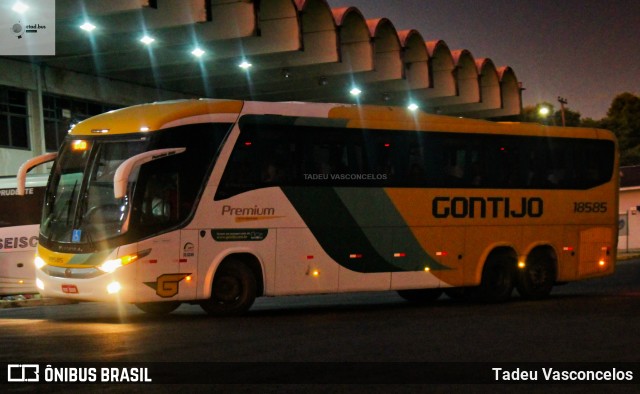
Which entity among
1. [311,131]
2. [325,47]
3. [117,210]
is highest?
[325,47]

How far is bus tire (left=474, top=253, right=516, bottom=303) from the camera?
67.4 feet

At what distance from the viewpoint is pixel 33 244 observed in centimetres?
2264

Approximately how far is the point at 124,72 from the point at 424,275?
23683mm

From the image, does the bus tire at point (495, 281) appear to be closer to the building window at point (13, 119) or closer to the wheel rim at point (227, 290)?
the wheel rim at point (227, 290)

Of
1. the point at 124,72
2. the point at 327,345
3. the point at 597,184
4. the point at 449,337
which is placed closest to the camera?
the point at 327,345

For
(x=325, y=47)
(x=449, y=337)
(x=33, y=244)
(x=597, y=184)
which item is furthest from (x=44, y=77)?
(x=449, y=337)

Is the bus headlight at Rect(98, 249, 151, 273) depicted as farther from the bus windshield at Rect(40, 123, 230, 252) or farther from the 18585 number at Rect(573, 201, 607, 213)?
the 18585 number at Rect(573, 201, 607, 213)

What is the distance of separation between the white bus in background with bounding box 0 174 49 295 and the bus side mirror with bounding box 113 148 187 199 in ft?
23.2

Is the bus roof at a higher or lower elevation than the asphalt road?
higher

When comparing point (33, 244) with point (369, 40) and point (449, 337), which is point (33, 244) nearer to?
point (449, 337)

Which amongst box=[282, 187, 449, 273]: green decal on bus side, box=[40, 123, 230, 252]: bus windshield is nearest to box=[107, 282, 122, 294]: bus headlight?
box=[40, 123, 230, 252]: bus windshield

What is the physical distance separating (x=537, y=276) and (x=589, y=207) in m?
1.94

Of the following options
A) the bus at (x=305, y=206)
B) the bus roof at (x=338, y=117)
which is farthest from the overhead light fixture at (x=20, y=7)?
the bus roof at (x=338, y=117)

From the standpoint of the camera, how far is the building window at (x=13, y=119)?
36.4 meters
